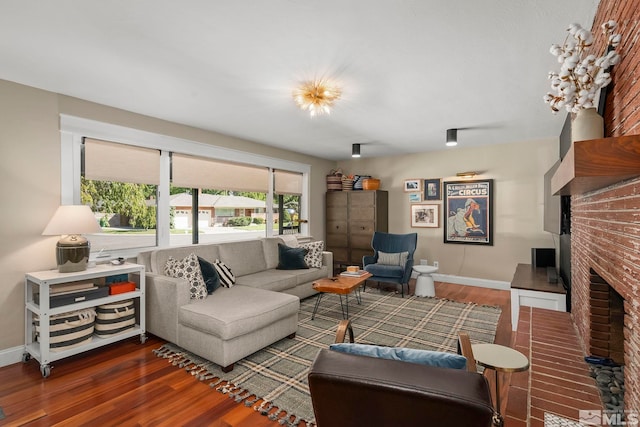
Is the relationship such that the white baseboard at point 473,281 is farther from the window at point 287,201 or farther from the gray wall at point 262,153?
the window at point 287,201

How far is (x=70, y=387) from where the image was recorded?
2.24 metres

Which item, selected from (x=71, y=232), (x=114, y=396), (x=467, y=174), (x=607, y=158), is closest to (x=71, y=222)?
(x=71, y=232)

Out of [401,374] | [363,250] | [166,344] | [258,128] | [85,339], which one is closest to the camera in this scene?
[401,374]

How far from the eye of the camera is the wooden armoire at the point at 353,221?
18.7 feet

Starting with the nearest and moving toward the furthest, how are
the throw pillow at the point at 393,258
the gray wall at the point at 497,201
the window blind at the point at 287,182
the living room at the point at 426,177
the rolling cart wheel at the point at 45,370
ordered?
the living room at the point at 426,177, the rolling cart wheel at the point at 45,370, the gray wall at the point at 497,201, the throw pillow at the point at 393,258, the window blind at the point at 287,182

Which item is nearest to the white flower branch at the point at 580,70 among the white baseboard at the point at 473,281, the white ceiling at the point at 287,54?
the white ceiling at the point at 287,54

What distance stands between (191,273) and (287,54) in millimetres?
2177

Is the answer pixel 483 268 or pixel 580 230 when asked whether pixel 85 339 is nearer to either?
pixel 580 230

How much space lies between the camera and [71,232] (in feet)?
8.43

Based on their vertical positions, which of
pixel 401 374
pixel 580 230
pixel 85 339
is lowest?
pixel 85 339

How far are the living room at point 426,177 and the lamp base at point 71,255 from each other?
333 millimetres

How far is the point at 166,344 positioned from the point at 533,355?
122 inches

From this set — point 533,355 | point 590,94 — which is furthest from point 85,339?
point 590,94

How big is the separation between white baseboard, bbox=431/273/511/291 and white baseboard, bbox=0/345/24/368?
5.53m
